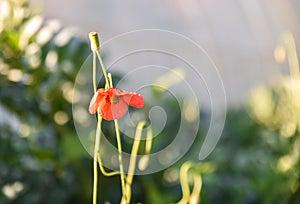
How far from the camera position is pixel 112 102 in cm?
48

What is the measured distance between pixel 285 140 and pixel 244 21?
2233mm

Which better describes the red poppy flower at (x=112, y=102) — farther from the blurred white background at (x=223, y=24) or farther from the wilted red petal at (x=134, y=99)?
the blurred white background at (x=223, y=24)

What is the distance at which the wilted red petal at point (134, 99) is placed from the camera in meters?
0.48

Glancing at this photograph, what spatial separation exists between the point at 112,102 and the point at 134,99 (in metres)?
0.02

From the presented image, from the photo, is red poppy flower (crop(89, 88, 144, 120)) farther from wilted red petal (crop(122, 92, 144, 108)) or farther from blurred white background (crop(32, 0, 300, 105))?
blurred white background (crop(32, 0, 300, 105))

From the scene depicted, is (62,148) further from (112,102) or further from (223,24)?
(223,24)

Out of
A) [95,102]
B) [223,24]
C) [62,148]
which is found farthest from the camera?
[223,24]

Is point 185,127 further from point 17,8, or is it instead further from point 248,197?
point 17,8

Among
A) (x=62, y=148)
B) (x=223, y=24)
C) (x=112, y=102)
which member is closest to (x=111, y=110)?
(x=112, y=102)

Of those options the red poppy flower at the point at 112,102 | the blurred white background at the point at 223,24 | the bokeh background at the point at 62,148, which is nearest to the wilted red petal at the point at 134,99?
the red poppy flower at the point at 112,102

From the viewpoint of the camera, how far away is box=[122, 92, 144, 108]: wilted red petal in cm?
48

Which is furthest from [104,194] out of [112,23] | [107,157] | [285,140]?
[112,23]

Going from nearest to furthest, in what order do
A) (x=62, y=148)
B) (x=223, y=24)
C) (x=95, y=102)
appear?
(x=95, y=102)
(x=62, y=148)
(x=223, y=24)

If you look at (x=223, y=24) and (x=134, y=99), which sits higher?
(x=223, y=24)
